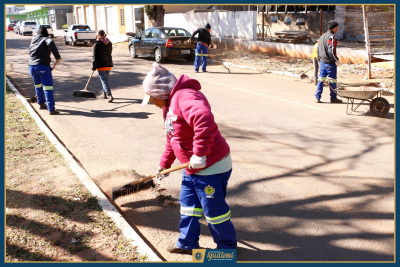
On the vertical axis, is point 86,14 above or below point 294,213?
above

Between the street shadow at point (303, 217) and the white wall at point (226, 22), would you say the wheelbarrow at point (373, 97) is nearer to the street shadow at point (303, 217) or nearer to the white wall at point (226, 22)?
the street shadow at point (303, 217)

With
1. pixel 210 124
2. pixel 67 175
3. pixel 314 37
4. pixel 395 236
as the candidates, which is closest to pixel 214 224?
→ pixel 210 124

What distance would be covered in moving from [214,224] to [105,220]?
139 cm

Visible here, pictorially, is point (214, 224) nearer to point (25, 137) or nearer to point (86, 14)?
point (25, 137)

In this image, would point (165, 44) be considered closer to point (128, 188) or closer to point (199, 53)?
point (199, 53)

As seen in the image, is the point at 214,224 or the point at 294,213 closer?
the point at 214,224

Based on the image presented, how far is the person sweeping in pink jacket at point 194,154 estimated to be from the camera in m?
3.02

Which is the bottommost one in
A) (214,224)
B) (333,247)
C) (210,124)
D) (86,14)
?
(333,247)

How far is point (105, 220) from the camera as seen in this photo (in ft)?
13.4

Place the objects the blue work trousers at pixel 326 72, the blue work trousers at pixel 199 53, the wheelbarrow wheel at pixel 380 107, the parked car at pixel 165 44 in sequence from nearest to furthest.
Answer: the wheelbarrow wheel at pixel 380 107 < the blue work trousers at pixel 326 72 < the blue work trousers at pixel 199 53 < the parked car at pixel 165 44

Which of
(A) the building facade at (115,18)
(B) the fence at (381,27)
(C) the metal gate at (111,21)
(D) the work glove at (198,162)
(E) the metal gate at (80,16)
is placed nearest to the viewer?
(D) the work glove at (198,162)

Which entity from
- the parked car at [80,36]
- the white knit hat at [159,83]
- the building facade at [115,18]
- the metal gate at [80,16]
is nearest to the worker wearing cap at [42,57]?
the white knit hat at [159,83]

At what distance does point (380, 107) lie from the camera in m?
8.27

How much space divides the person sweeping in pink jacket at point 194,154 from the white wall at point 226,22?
19.2 meters
